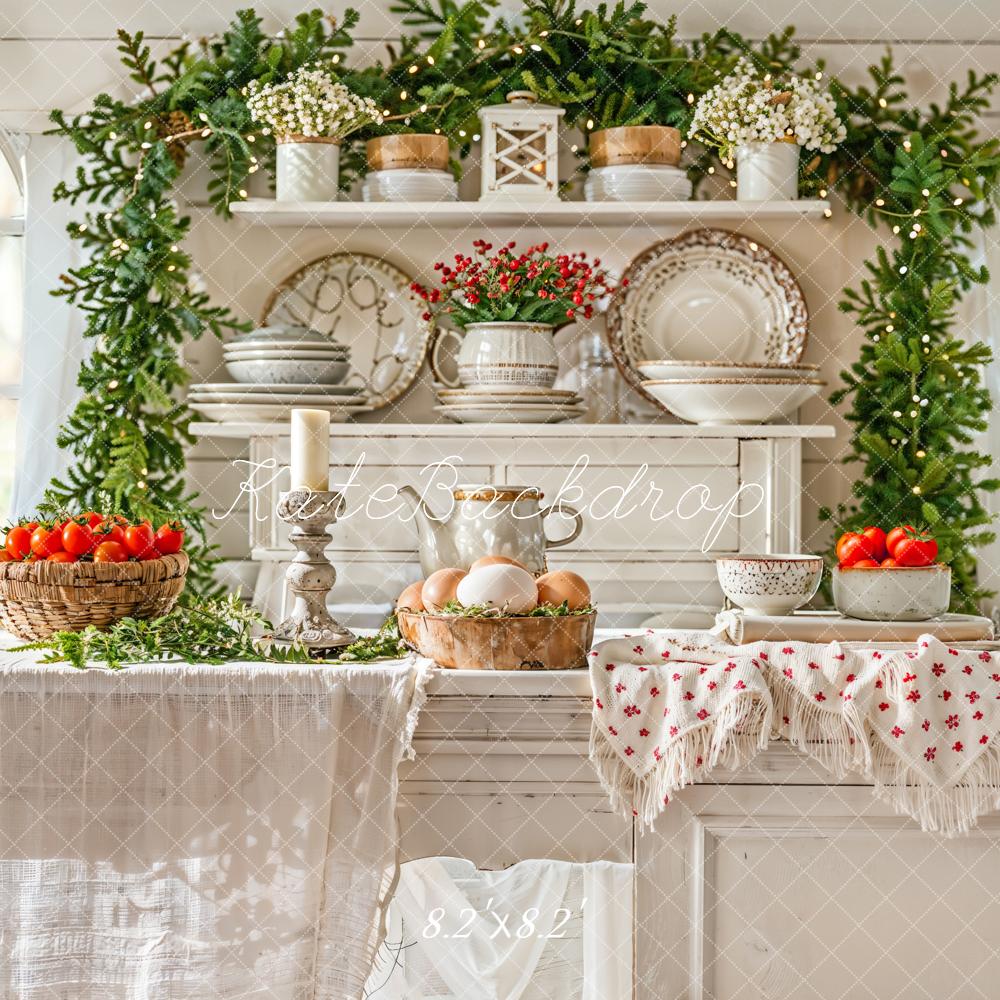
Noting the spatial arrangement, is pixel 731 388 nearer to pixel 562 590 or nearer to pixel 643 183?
pixel 643 183

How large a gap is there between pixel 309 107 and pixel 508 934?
180 centimetres

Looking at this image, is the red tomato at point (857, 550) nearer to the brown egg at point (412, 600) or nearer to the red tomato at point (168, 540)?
the brown egg at point (412, 600)

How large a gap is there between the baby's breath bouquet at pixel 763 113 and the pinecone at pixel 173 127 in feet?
3.80

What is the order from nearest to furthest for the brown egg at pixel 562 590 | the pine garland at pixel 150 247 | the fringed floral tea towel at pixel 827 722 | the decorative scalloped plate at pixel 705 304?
the fringed floral tea towel at pixel 827 722
the brown egg at pixel 562 590
the pine garland at pixel 150 247
the decorative scalloped plate at pixel 705 304

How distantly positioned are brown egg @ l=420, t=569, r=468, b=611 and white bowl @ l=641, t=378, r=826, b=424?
104 cm

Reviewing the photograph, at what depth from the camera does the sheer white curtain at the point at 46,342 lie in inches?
115

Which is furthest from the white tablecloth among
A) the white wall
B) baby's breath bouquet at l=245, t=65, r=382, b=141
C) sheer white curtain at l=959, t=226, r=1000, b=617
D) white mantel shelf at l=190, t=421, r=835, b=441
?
sheer white curtain at l=959, t=226, r=1000, b=617

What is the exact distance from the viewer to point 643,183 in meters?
2.71

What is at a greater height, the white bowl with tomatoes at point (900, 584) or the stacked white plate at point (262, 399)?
the stacked white plate at point (262, 399)

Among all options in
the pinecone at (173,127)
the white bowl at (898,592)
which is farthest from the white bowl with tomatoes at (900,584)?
the pinecone at (173,127)

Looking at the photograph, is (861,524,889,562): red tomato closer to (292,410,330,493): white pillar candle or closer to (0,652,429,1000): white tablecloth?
(0,652,429,1000): white tablecloth

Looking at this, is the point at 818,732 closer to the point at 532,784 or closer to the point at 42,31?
the point at 532,784

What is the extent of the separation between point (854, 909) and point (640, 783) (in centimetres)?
33

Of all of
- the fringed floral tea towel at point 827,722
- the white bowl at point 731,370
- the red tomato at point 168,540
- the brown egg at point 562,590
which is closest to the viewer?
the fringed floral tea towel at point 827,722
